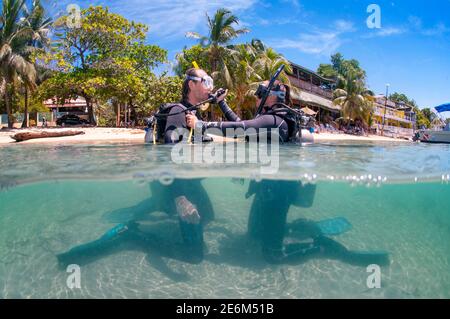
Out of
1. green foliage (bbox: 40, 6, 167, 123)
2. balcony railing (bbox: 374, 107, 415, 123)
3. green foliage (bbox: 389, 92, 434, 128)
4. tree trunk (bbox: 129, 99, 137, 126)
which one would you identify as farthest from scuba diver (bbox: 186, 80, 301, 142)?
green foliage (bbox: 389, 92, 434, 128)

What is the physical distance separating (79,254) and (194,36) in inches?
1076

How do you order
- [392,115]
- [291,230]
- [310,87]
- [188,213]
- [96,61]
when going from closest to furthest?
[188,213]
[291,230]
[96,61]
[310,87]
[392,115]

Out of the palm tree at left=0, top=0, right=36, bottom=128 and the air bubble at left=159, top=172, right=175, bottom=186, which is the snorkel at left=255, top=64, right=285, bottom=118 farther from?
the palm tree at left=0, top=0, right=36, bottom=128

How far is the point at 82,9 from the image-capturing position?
84.8ft

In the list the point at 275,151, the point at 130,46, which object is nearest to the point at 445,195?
the point at 275,151

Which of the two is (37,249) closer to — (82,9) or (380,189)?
(380,189)

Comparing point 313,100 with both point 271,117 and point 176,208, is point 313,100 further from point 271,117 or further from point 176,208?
point 176,208

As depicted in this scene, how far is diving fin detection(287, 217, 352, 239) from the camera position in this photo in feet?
16.4

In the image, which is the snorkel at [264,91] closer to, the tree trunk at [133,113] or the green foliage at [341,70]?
the tree trunk at [133,113]

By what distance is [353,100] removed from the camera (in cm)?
4356

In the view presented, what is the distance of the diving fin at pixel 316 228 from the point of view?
16.4 ft

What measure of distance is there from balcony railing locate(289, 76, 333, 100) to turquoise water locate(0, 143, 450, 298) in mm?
32660

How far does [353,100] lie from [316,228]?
138ft

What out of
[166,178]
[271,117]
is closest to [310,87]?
[271,117]
